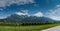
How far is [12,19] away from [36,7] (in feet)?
1.36

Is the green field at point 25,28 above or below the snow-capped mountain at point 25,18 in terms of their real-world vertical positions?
below

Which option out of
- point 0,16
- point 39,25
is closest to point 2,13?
point 0,16

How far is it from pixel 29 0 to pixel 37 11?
215 millimetres

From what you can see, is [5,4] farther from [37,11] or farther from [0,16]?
[37,11]

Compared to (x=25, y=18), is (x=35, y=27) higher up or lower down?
lower down

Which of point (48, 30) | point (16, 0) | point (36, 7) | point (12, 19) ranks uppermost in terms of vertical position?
point (16, 0)

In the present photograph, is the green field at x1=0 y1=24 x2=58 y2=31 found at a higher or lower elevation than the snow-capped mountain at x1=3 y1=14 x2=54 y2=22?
lower

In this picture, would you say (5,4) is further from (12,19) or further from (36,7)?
(36,7)

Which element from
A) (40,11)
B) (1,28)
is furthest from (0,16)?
(40,11)

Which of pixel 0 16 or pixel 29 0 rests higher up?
pixel 29 0

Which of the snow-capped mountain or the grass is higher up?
the snow-capped mountain

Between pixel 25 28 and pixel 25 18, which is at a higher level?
pixel 25 18

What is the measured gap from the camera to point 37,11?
211 centimetres

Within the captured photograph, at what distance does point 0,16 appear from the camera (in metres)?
2.12
